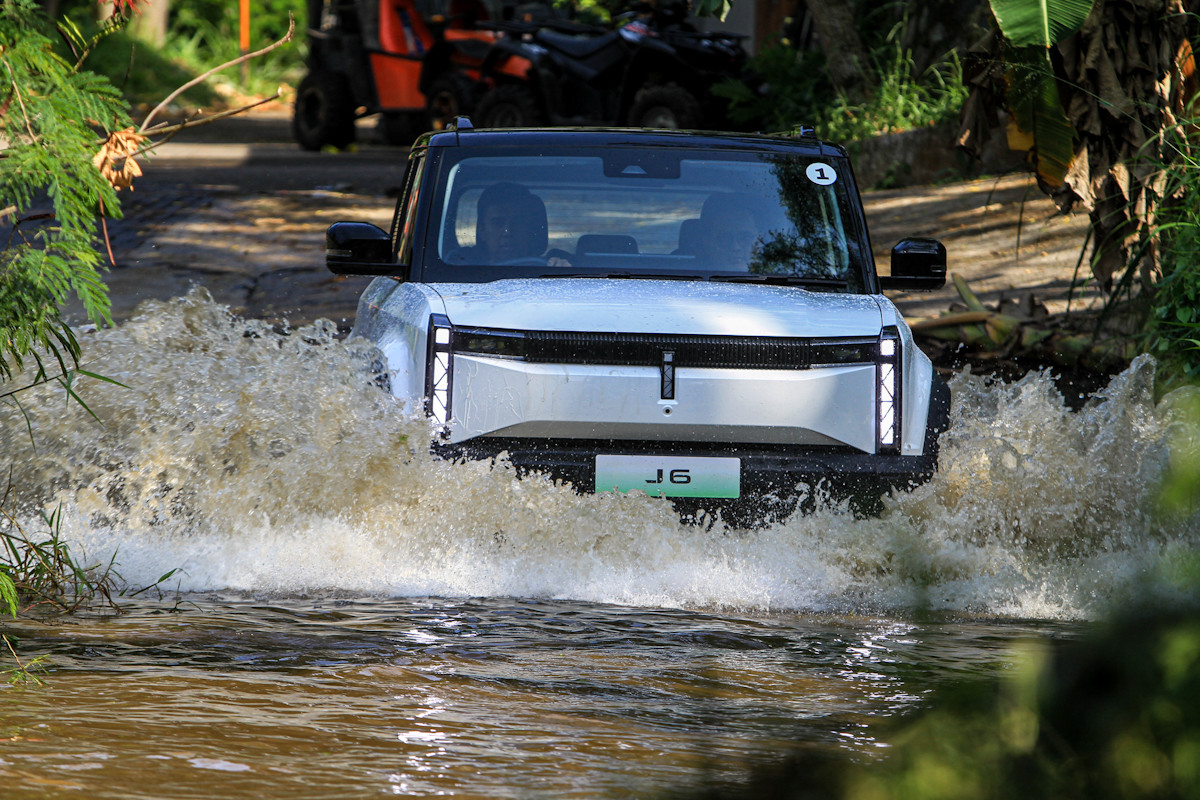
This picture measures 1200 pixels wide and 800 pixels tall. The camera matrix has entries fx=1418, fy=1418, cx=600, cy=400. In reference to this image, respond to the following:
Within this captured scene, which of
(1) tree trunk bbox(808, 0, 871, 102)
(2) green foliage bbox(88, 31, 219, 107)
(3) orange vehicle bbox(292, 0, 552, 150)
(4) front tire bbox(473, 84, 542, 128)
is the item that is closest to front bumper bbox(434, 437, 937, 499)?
(1) tree trunk bbox(808, 0, 871, 102)

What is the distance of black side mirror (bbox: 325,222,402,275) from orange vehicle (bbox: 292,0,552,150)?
12.9 m

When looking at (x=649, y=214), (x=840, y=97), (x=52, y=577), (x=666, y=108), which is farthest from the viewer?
(x=666, y=108)

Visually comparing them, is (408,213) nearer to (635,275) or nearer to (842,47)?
(635,275)

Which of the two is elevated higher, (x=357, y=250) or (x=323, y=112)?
(x=323, y=112)

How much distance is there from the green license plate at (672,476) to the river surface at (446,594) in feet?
0.28

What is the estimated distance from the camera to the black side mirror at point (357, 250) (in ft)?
18.4

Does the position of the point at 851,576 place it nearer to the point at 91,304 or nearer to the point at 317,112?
the point at 91,304

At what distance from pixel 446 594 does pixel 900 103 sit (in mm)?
12295

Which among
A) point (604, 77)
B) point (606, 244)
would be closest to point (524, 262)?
point (606, 244)

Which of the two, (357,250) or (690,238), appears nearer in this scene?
(357,250)

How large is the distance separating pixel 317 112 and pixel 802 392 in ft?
Answer: 59.6

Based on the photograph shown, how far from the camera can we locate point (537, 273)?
556cm

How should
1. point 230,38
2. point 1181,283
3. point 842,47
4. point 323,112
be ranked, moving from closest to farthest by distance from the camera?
point 1181,283
point 842,47
point 323,112
point 230,38

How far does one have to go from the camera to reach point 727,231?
19.2 ft
